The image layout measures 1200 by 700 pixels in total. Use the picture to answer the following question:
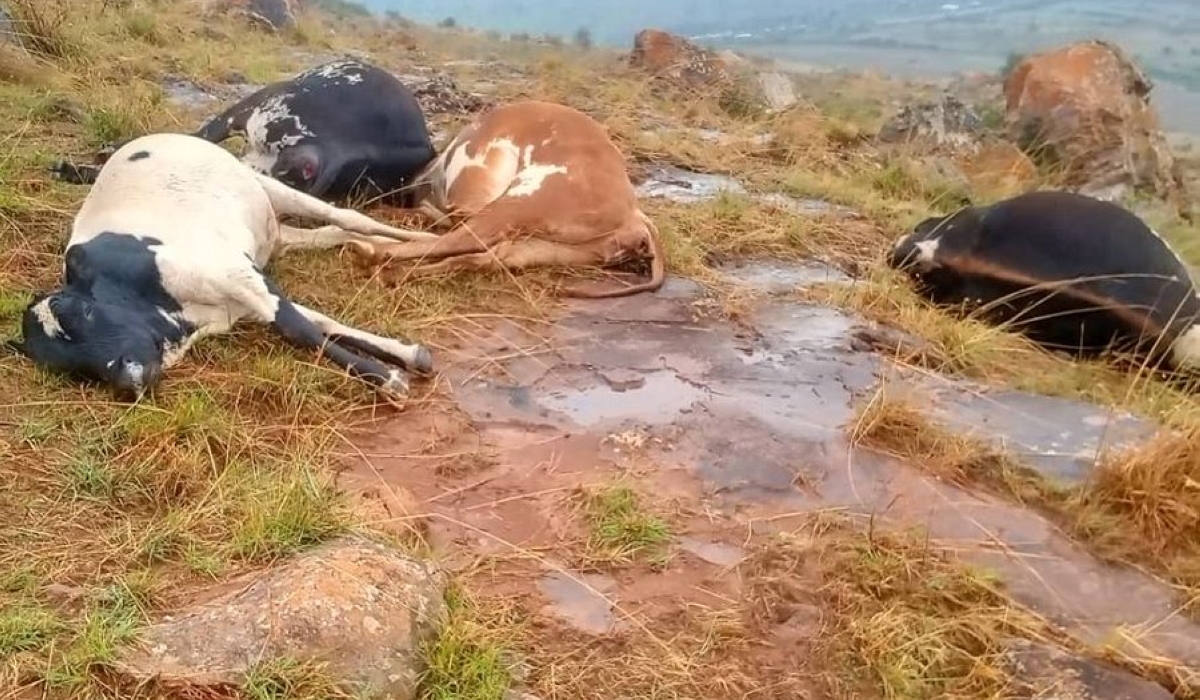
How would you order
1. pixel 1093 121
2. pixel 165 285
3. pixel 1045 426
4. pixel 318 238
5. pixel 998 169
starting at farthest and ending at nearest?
pixel 1093 121, pixel 998 169, pixel 318 238, pixel 1045 426, pixel 165 285

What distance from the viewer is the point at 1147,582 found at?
331 cm

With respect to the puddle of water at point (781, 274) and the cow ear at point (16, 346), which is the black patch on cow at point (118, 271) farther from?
the puddle of water at point (781, 274)

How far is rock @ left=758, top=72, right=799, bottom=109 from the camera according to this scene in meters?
10.0


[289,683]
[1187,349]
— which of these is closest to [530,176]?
[1187,349]

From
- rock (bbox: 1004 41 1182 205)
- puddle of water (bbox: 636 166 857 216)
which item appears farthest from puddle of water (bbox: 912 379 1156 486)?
rock (bbox: 1004 41 1182 205)

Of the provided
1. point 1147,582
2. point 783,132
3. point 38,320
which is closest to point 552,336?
point 38,320

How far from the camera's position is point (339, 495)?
328 cm

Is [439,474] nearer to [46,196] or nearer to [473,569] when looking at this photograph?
[473,569]

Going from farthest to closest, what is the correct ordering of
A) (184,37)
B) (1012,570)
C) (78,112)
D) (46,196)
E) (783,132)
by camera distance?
1. (184,37)
2. (783,132)
3. (78,112)
4. (46,196)
5. (1012,570)

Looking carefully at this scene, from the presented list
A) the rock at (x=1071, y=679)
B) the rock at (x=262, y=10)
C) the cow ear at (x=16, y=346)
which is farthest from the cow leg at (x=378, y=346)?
the rock at (x=262, y=10)

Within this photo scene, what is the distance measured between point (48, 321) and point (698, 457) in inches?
77.9

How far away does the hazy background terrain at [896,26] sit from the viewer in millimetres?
12844

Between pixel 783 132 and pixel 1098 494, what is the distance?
17.1 feet

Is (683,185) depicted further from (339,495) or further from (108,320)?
(339,495)
